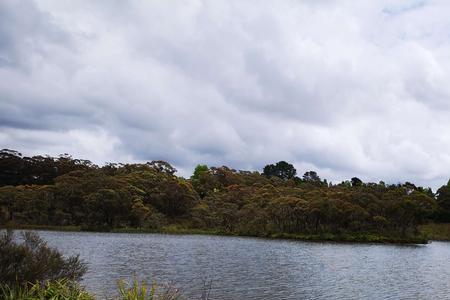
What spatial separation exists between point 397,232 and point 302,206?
708 inches

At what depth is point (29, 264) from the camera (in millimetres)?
16797

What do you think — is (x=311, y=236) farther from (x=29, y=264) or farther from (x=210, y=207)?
(x=29, y=264)

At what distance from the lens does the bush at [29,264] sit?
16.3 metres

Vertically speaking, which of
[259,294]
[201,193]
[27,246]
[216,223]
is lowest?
[259,294]

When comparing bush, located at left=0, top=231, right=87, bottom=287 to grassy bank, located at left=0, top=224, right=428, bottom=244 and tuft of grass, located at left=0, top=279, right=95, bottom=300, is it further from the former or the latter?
grassy bank, located at left=0, top=224, right=428, bottom=244

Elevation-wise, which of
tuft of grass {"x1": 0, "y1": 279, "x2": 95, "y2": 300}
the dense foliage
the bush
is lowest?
tuft of grass {"x1": 0, "y1": 279, "x2": 95, "y2": 300}

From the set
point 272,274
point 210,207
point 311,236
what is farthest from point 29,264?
point 210,207

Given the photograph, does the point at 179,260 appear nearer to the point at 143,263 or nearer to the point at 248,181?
the point at 143,263

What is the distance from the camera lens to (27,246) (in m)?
17.4

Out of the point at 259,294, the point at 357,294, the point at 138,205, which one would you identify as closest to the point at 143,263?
the point at 259,294

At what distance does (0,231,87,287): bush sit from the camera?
16328mm

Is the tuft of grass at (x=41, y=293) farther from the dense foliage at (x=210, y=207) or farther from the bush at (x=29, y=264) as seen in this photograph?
the dense foliage at (x=210, y=207)

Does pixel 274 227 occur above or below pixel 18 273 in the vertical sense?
above

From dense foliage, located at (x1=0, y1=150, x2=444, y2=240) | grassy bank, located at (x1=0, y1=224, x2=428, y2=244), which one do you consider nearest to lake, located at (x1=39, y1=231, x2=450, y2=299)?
grassy bank, located at (x1=0, y1=224, x2=428, y2=244)
